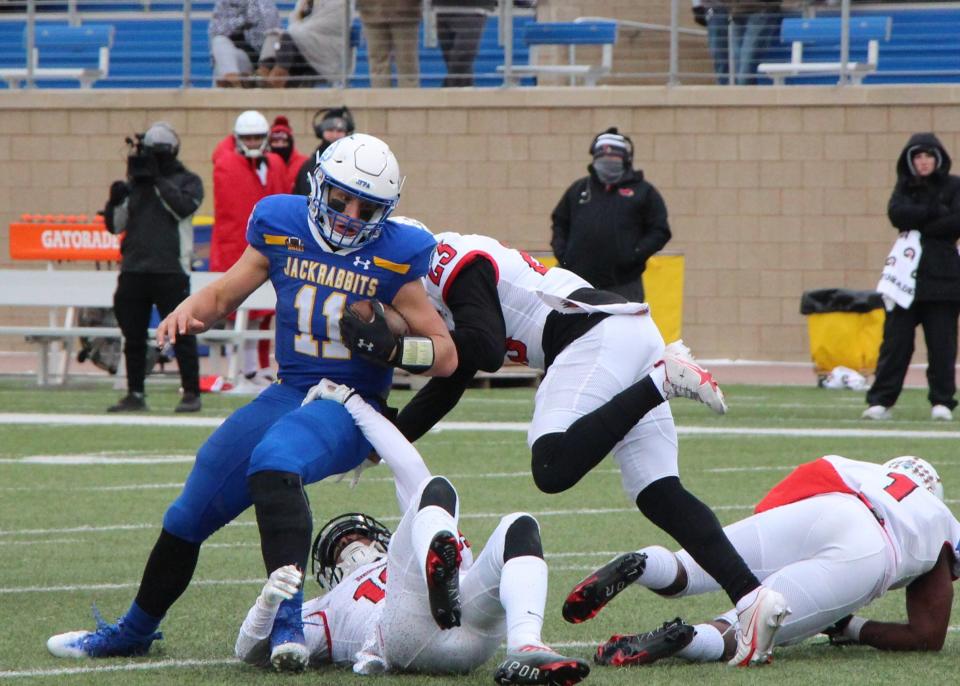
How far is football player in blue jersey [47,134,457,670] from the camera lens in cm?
477

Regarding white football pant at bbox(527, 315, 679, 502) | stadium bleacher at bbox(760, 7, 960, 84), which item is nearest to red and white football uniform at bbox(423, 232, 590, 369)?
white football pant at bbox(527, 315, 679, 502)

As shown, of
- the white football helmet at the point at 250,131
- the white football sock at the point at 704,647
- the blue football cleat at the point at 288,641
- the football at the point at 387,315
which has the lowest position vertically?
the white football sock at the point at 704,647

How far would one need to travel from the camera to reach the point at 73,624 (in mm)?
5395

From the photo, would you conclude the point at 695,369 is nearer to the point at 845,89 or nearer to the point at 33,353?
the point at 845,89

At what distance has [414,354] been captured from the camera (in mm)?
4844

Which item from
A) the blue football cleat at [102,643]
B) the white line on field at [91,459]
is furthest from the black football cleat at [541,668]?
the white line on field at [91,459]

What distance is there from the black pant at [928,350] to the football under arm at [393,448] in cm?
752

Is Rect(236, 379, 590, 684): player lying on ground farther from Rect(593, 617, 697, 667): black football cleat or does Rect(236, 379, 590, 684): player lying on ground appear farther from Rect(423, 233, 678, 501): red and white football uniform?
Rect(423, 233, 678, 501): red and white football uniform

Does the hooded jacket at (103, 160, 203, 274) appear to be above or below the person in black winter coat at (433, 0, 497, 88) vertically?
below

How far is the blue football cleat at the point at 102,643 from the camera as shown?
488 cm

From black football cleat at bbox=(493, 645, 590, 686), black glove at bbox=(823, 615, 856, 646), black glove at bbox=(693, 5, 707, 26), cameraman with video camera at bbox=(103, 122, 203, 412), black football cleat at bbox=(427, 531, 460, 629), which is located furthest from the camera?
black glove at bbox=(693, 5, 707, 26)

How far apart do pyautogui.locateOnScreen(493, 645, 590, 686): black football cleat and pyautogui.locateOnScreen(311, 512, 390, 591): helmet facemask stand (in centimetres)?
95

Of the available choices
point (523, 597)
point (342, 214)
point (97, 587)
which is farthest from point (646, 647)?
point (97, 587)

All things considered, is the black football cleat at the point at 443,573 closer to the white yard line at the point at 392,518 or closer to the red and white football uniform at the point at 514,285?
the red and white football uniform at the point at 514,285
